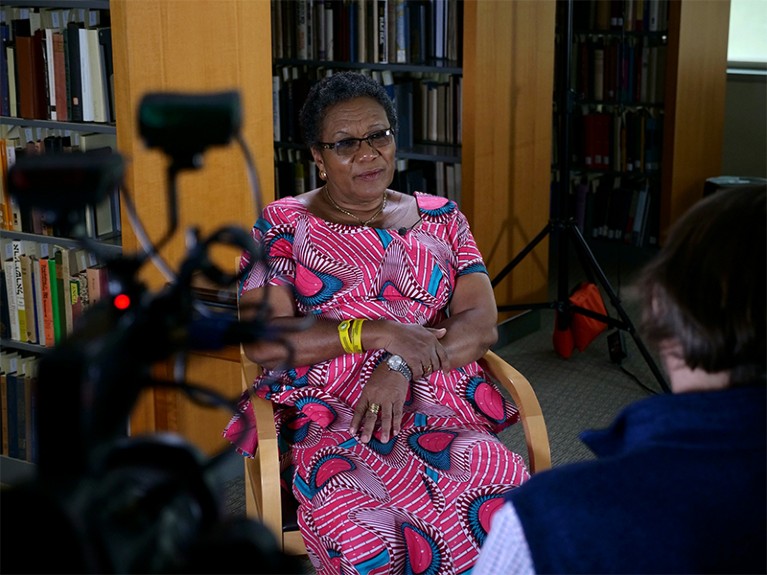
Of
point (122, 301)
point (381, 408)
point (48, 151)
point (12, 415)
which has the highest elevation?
point (122, 301)

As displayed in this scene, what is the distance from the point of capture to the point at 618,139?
18.4ft

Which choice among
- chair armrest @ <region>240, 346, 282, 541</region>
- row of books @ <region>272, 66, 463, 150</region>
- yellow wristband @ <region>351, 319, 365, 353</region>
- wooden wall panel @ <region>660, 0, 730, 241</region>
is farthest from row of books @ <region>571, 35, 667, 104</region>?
chair armrest @ <region>240, 346, 282, 541</region>

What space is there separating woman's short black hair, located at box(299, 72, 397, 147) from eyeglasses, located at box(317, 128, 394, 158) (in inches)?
2.0

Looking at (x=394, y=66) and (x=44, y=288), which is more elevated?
(x=394, y=66)

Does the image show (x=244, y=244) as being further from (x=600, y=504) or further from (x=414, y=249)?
(x=414, y=249)

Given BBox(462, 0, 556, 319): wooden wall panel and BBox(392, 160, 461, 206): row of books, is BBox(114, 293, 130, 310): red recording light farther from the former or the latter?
BBox(392, 160, 461, 206): row of books

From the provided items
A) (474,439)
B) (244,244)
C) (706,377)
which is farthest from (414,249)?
(244,244)

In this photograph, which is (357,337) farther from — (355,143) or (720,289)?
(720,289)

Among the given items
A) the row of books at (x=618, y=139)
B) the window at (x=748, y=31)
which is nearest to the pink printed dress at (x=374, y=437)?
the row of books at (x=618, y=139)

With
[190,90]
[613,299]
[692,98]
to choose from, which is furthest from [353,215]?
[692,98]

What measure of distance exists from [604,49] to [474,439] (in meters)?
3.91

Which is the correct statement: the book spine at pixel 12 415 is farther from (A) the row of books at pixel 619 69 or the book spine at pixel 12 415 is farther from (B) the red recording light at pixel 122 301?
(A) the row of books at pixel 619 69

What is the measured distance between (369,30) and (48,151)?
5.85 ft

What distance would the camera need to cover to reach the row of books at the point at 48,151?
3012 mm
